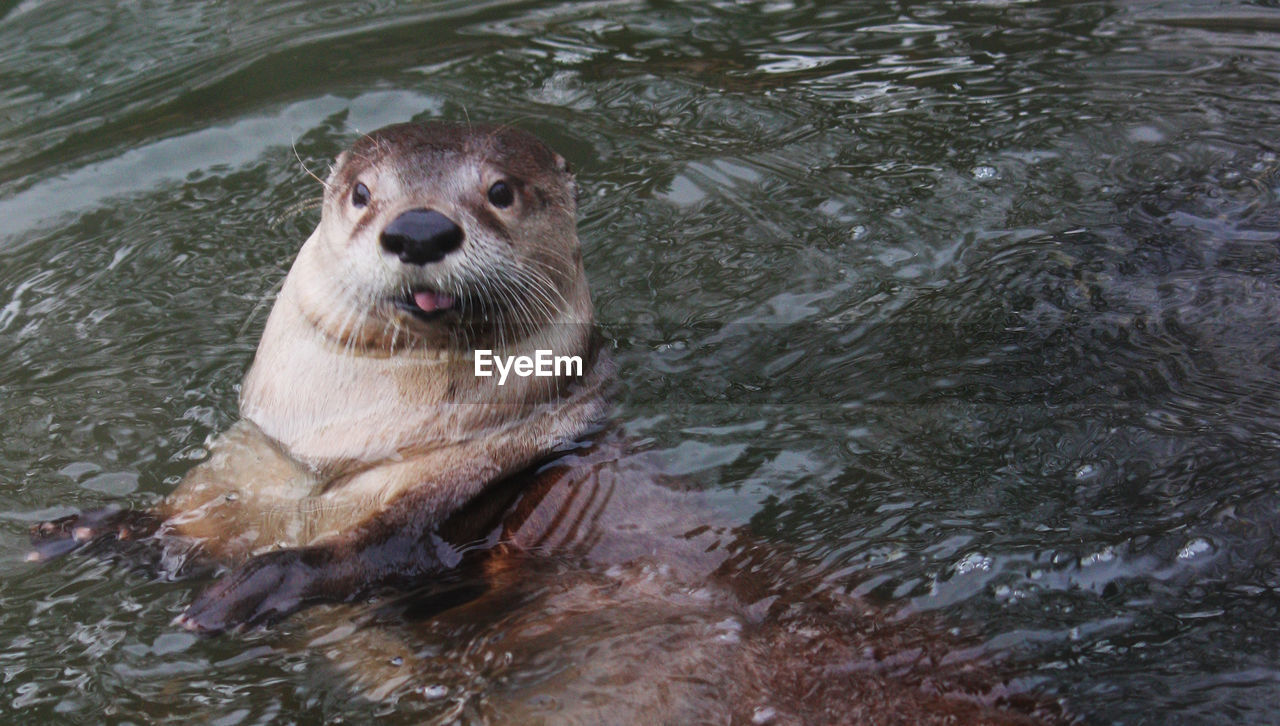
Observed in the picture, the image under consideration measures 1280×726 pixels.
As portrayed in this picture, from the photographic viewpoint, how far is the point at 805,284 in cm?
491

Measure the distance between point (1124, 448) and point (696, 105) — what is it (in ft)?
10.3

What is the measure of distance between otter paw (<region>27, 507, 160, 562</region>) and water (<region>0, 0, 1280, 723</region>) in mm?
53

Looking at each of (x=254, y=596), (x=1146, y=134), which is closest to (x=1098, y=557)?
(x=254, y=596)

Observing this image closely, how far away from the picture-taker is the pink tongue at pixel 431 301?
3.39m

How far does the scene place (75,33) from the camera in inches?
282

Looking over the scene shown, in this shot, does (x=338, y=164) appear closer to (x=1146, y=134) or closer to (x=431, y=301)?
(x=431, y=301)

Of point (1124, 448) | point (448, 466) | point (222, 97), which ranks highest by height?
point (222, 97)

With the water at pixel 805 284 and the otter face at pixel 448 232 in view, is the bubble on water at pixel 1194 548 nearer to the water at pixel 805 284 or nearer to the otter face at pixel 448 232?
the water at pixel 805 284

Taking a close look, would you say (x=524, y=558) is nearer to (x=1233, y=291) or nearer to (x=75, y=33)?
(x=1233, y=291)

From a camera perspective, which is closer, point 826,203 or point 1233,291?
point 1233,291

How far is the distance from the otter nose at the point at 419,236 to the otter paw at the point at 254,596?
803mm

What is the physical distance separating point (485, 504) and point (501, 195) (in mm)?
867

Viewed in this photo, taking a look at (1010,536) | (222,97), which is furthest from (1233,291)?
(222,97)

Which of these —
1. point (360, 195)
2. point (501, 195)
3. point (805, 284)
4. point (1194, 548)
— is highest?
point (360, 195)
